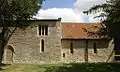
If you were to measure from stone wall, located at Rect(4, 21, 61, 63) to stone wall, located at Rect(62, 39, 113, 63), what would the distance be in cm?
312

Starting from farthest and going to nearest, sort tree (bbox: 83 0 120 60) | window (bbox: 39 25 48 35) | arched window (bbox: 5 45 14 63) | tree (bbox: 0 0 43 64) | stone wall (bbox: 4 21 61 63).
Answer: window (bbox: 39 25 48 35) < arched window (bbox: 5 45 14 63) < stone wall (bbox: 4 21 61 63) < tree (bbox: 0 0 43 64) < tree (bbox: 83 0 120 60)

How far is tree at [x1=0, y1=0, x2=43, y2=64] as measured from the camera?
39.4 meters

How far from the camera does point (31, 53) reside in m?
47.8

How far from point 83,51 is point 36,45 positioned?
24.3 feet

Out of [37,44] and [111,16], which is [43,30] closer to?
[37,44]

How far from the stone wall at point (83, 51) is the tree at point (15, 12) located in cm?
842

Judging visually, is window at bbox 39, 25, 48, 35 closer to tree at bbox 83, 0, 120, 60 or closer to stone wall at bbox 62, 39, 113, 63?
stone wall at bbox 62, 39, 113, 63

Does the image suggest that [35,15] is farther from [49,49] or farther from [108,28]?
[108,28]

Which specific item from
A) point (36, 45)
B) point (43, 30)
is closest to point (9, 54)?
point (36, 45)

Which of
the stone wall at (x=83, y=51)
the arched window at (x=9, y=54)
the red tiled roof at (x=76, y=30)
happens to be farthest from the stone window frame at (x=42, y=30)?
the arched window at (x=9, y=54)

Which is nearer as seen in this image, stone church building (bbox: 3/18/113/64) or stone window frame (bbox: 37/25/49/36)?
stone church building (bbox: 3/18/113/64)

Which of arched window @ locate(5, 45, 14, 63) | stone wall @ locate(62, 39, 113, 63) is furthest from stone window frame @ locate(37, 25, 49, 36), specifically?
arched window @ locate(5, 45, 14, 63)

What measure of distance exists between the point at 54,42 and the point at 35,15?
5.66 meters

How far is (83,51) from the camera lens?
50.6m
